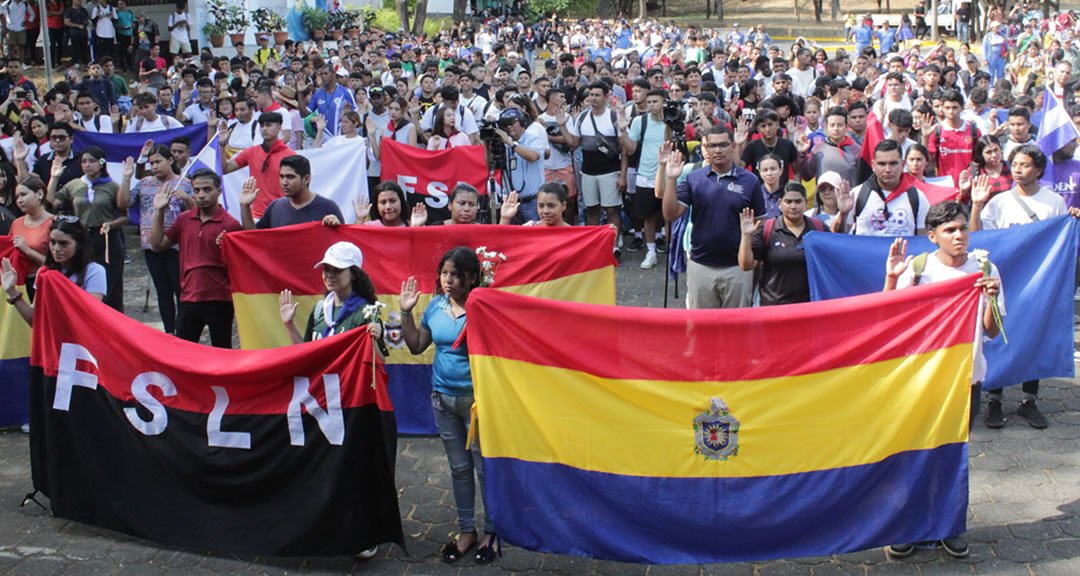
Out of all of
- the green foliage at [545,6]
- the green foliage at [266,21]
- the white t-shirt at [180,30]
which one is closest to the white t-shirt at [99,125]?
the white t-shirt at [180,30]

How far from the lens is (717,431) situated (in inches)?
211

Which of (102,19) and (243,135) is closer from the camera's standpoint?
(243,135)

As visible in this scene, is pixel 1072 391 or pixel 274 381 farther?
pixel 1072 391

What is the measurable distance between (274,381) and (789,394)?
266 cm

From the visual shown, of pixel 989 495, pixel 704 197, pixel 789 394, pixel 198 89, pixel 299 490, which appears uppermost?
pixel 198 89

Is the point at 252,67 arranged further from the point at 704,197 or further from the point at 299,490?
the point at 299,490

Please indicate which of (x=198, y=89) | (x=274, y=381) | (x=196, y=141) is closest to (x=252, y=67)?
(x=198, y=89)

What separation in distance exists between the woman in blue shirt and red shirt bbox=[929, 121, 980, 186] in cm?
651

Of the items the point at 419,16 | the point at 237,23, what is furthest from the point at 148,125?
the point at 419,16

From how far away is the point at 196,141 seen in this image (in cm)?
1283

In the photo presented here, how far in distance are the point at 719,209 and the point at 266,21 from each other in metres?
23.4

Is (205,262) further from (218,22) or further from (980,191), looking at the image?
(218,22)

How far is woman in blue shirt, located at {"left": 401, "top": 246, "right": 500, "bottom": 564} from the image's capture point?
5.62 metres

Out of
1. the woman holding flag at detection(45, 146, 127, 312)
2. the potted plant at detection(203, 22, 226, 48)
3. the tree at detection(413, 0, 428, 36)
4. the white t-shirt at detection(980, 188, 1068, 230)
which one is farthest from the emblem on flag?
the tree at detection(413, 0, 428, 36)
